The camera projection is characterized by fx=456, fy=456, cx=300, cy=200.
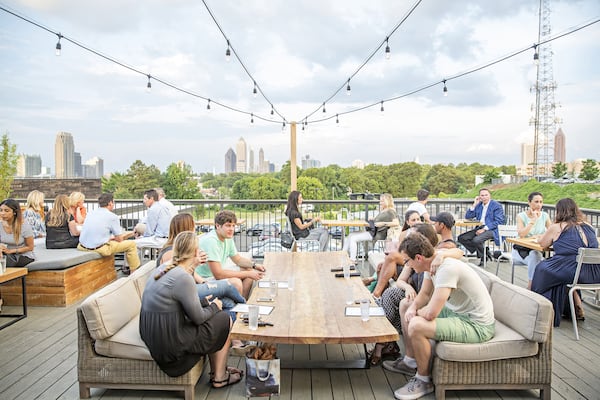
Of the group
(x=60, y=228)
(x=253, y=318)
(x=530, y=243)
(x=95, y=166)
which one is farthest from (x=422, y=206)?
(x=95, y=166)

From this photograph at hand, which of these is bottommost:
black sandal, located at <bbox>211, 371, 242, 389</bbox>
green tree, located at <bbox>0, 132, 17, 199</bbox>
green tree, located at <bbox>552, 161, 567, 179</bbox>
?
black sandal, located at <bbox>211, 371, 242, 389</bbox>

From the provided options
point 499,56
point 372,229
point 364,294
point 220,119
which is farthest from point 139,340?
point 220,119

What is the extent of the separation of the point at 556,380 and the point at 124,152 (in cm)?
2850

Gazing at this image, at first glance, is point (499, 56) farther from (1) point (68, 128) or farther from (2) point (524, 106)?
(1) point (68, 128)

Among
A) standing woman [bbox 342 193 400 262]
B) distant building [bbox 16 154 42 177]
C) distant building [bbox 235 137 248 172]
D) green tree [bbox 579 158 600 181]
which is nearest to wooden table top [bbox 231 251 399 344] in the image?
standing woman [bbox 342 193 400 262]

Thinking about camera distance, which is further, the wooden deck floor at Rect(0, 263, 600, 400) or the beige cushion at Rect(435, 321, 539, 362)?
the wooden deck floor at Rect(0, 263, 600, 400)

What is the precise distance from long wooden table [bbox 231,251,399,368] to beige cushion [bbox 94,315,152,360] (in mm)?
611

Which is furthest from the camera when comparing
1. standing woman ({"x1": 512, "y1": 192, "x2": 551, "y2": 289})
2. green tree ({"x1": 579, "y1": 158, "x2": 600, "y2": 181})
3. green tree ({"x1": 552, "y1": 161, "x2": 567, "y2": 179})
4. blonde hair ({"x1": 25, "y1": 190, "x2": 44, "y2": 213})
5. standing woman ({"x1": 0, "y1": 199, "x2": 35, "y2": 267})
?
green tree ({"x1": 552, "y1": 161, "x2": 567, "y2": 179})

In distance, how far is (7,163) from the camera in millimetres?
11984

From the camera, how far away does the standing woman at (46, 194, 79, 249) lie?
610 cm

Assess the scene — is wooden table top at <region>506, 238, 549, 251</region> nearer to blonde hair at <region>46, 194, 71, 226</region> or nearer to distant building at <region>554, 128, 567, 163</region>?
blonde hair at <region>46, 194, 71, 226</region>

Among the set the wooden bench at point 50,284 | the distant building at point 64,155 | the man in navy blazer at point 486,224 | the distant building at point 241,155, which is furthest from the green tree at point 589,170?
the wooden bench at point 50,284

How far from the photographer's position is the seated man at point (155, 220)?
681 centimetres

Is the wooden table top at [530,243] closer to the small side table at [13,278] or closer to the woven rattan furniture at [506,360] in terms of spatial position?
the woven rattan furniture at [506,360]
